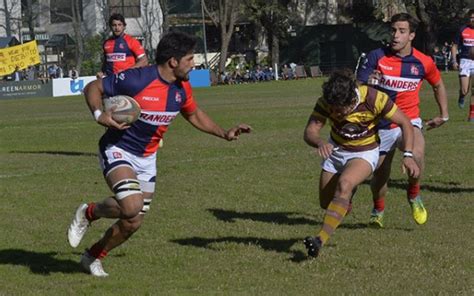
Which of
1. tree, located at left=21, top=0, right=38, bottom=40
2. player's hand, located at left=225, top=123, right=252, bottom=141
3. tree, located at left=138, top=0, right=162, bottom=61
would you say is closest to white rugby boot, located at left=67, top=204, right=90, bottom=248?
Answer: player's hand, located at left=225, top=123, right=252, bottom=141

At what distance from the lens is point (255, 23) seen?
80.4 m

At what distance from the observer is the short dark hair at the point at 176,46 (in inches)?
317

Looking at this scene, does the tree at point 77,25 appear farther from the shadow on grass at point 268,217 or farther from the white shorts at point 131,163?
the white shorts at point 131,163

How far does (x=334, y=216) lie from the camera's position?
856 cm

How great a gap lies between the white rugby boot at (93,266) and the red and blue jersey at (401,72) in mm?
3644

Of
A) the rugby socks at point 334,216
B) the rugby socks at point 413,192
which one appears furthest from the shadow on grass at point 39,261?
the rugby socks at point 413,192

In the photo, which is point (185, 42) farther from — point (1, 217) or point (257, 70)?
point (257, 70)

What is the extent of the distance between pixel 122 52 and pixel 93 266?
9.70 meters

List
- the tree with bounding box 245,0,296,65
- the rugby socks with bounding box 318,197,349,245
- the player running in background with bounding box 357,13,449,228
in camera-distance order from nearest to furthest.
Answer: the rugby socks with bounding box 318,197,349,245
the player running in background with bounding box 357,13,449,228
the tree with bounding box 245,0,296,65

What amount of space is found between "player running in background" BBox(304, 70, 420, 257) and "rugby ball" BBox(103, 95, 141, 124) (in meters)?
1.60

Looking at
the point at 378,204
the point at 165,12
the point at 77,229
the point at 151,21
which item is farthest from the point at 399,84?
the point at 151,21

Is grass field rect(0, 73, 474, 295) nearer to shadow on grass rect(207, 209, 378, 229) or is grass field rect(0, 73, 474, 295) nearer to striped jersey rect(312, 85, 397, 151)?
shadow on grass rect(207, 209, 378, 229)

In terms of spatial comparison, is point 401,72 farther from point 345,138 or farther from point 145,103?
point 145,103

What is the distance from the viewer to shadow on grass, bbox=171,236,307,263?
9336mm
